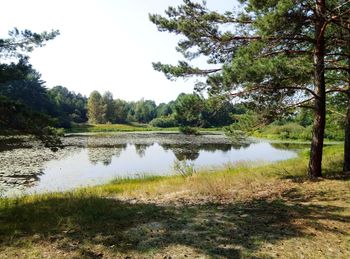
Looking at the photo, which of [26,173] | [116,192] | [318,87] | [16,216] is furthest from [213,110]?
[26,173]

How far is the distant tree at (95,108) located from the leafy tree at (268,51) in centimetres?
8224

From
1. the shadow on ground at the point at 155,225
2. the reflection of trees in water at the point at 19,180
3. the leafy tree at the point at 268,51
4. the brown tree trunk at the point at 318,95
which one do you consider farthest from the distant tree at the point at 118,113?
the shadow on ground at the point at 155,225

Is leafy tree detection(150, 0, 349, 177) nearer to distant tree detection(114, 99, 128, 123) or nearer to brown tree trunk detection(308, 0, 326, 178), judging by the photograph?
brown tree trunk detection(308, 0, 326, 178)

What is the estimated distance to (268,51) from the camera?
41.7 ft

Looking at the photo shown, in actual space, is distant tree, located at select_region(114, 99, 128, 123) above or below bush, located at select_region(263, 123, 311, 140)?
above

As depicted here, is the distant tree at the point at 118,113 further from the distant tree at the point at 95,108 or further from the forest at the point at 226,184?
the forest at the point at 226,184

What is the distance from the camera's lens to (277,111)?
1202 cm

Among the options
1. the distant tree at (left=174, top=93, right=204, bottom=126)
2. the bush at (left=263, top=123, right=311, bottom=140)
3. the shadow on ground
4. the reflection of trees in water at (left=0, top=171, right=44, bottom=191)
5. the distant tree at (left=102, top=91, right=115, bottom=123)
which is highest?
the distant tree at (left=102, top=91, right=115, bottom=123)

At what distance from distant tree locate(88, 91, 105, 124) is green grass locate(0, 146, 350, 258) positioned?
276 feet

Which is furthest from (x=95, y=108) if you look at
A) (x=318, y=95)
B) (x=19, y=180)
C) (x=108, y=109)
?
(x=318, y=95)

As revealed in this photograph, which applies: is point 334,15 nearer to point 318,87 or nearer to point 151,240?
point 318,87

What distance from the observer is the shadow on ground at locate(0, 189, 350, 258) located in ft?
20.3

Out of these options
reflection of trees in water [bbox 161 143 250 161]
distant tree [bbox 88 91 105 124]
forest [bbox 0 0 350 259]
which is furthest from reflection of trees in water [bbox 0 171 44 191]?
distant tree [bbox 88 91 105 124]

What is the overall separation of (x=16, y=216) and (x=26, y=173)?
1277cm
